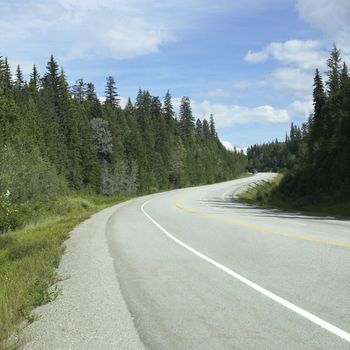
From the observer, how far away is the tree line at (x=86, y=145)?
174 ft

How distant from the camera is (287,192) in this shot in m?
54.3

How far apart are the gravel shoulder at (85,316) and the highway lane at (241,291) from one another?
8.4 inches

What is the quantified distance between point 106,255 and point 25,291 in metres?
5.09

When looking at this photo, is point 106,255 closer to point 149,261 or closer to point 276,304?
point 149,261

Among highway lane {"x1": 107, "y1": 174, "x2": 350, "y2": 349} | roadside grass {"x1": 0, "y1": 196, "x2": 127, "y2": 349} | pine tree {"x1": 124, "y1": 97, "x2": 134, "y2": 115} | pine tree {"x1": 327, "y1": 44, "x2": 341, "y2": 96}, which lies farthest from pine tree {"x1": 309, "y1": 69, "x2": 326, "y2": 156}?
pine tree {"x1": 124, "y1": 97, "x2": 134, "y2": 115}

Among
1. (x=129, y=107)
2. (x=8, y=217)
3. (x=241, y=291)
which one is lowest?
(x=241, y=291)

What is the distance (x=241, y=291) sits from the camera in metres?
8.05

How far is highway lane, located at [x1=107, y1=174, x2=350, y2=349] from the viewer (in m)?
5.71

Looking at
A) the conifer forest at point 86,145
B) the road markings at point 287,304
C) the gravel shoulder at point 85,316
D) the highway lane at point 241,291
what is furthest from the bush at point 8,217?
the road markings at point 287,304

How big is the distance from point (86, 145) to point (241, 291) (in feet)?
265

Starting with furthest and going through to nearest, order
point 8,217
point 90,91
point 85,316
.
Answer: point 90,91 → point 8,217 → point 85,316

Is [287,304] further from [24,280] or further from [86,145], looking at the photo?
[86,145]

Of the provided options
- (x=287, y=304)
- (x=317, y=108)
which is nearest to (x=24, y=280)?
(x=287, y=304)

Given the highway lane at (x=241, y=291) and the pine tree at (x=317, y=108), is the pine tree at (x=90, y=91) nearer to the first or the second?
the pine tree at (x=317, y=108)
